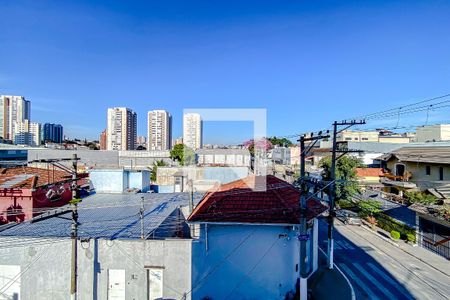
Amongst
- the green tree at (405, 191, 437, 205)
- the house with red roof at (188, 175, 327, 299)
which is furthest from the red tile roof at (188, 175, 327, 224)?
the green tree at (405, 191, 437, 205)

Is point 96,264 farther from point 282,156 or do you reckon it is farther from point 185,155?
point 282,156

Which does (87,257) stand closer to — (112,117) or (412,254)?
(412,254)

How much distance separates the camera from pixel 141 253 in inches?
367

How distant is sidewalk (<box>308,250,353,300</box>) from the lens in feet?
35.6

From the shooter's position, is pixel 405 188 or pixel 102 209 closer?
pixel 102 209

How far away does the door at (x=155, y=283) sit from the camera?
937cm

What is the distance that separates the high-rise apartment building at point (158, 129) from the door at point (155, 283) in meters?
68.2

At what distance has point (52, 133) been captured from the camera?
97.8m

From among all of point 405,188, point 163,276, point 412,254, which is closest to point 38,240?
point 163,276

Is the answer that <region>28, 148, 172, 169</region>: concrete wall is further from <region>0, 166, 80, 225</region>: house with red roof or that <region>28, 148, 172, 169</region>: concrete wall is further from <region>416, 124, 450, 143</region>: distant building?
<region>416, 124, 450, 143</region>: distant building

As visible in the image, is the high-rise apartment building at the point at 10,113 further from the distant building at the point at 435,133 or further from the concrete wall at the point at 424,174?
the distant building at the point at 435,133

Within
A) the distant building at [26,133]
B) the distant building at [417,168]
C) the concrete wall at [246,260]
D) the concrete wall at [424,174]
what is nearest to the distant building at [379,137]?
the distant building at [417,168]

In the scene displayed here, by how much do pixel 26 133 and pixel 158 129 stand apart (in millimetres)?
37214

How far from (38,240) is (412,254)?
59.5ft
